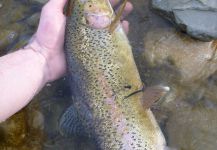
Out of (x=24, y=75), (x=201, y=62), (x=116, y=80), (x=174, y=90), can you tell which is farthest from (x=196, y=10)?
(x=24, y=75)

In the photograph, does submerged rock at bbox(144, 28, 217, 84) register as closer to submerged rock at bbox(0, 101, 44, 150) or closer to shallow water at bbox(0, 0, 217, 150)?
shallow water at bbox(0, 0, 217, 150)

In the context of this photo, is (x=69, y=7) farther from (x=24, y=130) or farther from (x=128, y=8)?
(x=24, y=130)

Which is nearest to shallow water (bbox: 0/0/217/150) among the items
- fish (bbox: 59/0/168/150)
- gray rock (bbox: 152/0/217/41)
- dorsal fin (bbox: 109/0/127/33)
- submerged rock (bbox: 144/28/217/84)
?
submerged rock (bbox: 144/28/217/84)

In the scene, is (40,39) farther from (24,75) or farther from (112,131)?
(112,131)

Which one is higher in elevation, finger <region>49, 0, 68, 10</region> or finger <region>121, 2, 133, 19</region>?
finger <region>49, 0, 68, 10</region>

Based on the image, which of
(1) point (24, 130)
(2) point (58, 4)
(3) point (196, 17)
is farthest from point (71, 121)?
(3) point (196, 17)

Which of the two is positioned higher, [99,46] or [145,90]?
[99,46]

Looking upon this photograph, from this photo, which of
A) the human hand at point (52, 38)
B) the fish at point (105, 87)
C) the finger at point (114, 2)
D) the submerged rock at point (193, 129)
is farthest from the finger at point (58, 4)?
the submerged rock at point (193, 129)
